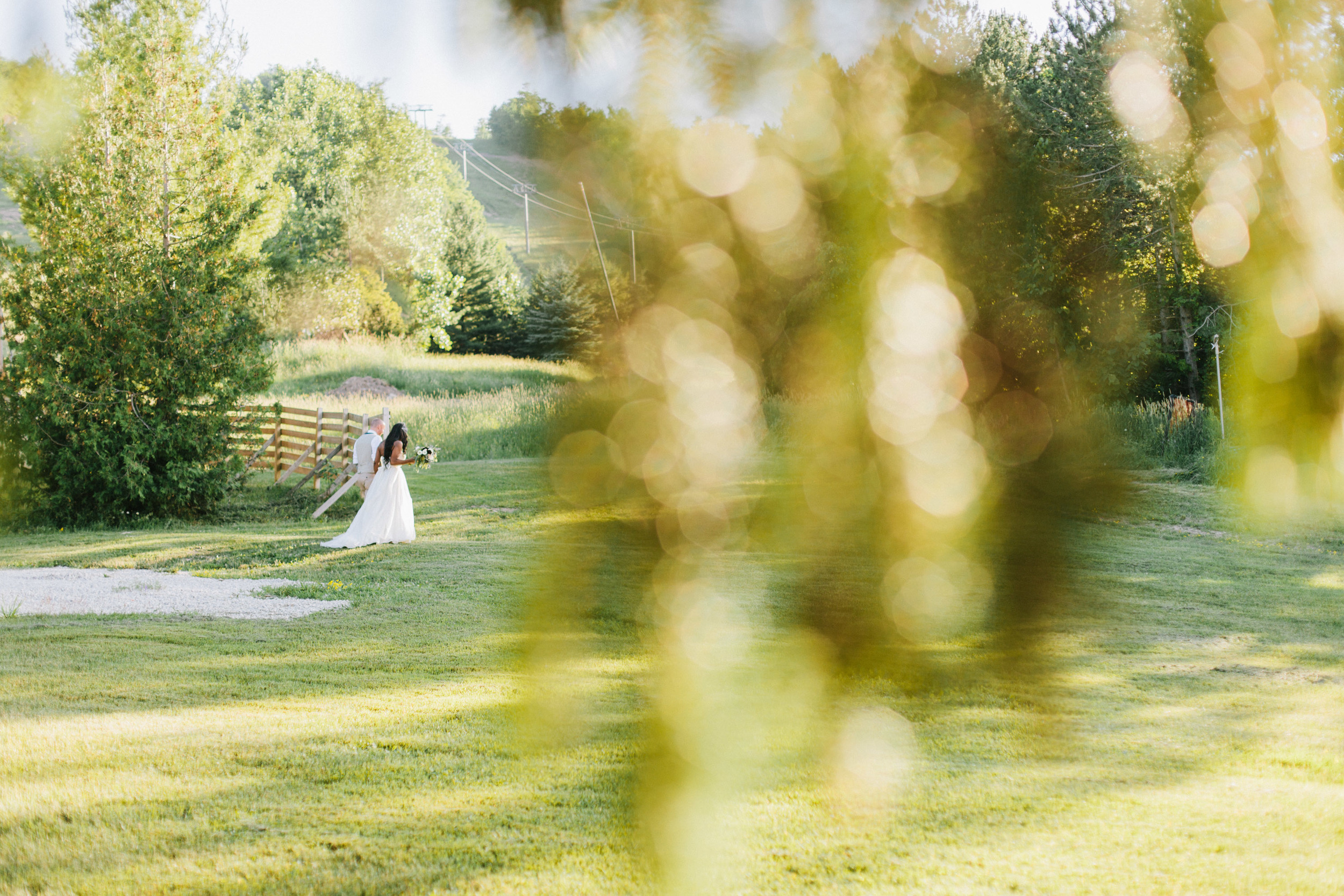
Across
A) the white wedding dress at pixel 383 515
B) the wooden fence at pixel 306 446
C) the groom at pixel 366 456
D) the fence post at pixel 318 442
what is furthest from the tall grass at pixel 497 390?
the fence post at pixel 318 442

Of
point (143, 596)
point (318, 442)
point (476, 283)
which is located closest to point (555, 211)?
point (476, 283)

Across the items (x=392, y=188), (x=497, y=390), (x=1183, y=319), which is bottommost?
(x=497, y=390)

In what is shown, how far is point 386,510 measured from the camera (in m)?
11.9

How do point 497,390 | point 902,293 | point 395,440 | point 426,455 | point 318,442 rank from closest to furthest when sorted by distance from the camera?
point 902,293
point 497,390
point 426,455
point 395,440
point 318,442

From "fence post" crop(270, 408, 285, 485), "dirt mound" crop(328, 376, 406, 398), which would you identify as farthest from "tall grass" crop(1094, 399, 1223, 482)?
"dirt mound" crop(328, 376, 406, 398)

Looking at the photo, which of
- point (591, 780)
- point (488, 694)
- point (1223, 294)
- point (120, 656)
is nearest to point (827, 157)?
point (591, 780)

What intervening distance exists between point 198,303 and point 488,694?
9.83m

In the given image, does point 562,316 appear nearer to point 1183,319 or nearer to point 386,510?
point 386,510

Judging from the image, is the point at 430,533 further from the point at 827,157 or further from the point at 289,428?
the point at 827,157

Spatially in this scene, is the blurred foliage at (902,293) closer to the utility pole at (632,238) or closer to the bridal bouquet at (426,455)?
the utility pole at (632,238)

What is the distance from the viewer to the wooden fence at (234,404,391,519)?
619 inches

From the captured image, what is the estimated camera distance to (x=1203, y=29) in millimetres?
1267

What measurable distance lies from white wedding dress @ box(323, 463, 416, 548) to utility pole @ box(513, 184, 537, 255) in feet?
35.6

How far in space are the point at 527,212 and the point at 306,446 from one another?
19.5 m
